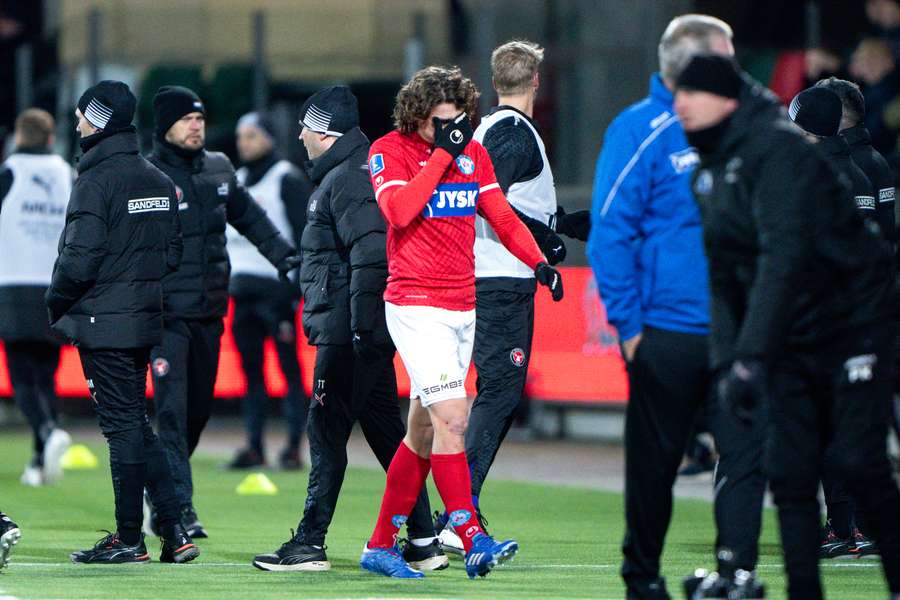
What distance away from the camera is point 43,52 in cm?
1894

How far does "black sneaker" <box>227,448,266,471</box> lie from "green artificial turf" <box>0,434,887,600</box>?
13 cm

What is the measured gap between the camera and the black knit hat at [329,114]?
8.12 m

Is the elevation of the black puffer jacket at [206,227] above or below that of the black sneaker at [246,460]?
above

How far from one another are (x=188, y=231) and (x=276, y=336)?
13.7ft

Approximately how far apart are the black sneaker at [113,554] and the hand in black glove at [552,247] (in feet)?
7.32

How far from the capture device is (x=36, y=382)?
12.6m

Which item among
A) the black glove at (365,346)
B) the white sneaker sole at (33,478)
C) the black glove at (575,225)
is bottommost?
the white sneaker sole at (33,478)

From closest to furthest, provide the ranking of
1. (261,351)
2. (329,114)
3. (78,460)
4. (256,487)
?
(329,114), (256,487), (261,351), (78,460)

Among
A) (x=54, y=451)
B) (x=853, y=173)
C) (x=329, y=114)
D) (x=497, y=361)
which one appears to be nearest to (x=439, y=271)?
(x=329, y=114)

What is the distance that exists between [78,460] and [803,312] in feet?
29.7

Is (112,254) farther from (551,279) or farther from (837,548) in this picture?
(837,548)

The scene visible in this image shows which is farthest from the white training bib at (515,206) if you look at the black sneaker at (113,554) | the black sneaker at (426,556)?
the black sneaker at (113,554)

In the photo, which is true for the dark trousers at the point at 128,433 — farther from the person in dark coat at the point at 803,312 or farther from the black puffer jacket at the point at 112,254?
the person in dark coat at the point at 803,312

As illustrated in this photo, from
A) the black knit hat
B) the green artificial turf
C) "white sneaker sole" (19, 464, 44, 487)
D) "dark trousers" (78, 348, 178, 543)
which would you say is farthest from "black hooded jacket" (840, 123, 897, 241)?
"white sneaker sole" (19, 464, 44, 487)
